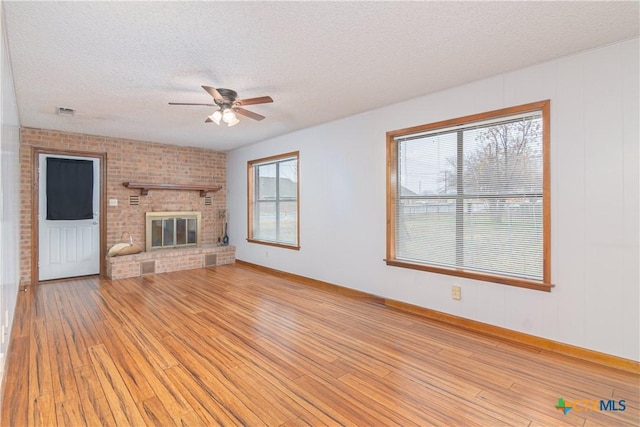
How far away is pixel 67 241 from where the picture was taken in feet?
17.7

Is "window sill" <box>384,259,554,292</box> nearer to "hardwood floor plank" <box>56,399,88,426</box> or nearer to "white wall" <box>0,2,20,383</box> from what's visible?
"hardwood floor plank" <box>56,399,88,426</box>

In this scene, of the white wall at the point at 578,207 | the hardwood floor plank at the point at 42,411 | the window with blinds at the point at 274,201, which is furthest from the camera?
the window with blinds at the point at 274,201

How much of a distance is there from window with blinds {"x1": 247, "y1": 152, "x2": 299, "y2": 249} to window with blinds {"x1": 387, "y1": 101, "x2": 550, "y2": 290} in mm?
2087

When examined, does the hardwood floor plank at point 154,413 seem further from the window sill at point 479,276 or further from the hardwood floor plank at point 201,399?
the window sill at point 479,276

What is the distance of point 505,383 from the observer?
2236mm

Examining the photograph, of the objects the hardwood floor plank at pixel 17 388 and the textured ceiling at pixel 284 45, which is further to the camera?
the textured ceiling at pixel 284 45

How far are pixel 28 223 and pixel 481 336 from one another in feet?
20.9

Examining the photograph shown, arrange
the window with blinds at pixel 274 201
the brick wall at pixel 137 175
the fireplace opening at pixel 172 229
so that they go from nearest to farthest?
1. the brick wall at pixel 137 175
2. the window with blinds at pixel 274 201
3. the fireplace opening at pixel 172 229

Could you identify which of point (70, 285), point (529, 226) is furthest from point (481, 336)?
point (70, 285)

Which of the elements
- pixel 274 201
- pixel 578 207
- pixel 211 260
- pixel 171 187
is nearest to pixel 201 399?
pixel 578 207

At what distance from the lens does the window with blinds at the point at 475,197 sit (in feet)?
9.45

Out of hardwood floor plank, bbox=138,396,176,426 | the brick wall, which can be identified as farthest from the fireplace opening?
hardwood floor plank, bbox=138,396,176,426

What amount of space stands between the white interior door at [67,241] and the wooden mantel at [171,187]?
61cm

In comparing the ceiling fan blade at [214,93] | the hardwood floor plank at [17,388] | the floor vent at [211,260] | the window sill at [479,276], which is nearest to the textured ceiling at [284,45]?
the ceiling fan blade at [214,93]
